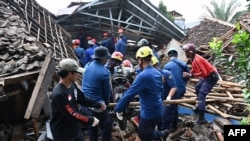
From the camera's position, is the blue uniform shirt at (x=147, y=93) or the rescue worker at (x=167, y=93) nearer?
the blue uniform shirt at (x=147, y=93)

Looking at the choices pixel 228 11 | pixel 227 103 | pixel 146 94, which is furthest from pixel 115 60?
pixel 228 11

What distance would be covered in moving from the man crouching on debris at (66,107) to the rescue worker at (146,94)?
74cm

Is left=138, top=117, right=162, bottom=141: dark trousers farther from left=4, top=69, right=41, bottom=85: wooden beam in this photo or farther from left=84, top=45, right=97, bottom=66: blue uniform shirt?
left=84, top=45, right=97, bottom=66: blue uniform shirt

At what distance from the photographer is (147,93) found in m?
4.70

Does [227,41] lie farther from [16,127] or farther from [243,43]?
[243,43]

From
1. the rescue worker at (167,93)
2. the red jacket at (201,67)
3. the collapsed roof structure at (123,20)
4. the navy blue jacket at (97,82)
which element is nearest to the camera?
the navy blue jacket at (97,82)

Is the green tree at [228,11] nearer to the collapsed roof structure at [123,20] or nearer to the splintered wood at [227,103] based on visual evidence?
the collapsed roof structure at [123,20]

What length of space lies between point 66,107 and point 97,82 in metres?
1.50

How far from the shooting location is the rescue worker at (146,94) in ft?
15.0

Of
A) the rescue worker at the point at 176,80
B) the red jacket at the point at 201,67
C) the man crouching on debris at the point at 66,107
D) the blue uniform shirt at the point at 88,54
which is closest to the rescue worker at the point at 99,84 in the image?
the man crouching on debris at the point at 66,107

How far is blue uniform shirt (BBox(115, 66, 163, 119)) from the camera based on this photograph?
456 centimetres

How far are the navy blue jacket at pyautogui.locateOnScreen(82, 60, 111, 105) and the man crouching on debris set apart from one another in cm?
111

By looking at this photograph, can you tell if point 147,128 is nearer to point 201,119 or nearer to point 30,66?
point 201,119

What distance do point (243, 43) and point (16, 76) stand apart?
3736mm
